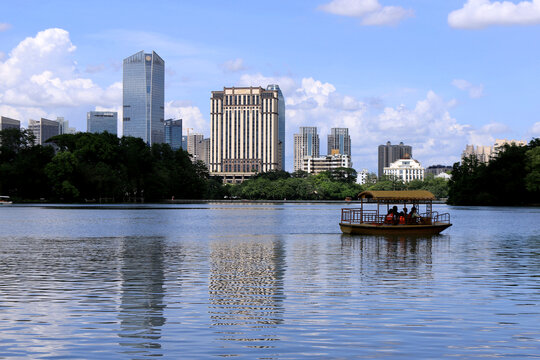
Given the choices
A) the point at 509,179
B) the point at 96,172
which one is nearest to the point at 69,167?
the point at 96,172

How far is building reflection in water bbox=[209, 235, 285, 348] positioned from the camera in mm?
17656

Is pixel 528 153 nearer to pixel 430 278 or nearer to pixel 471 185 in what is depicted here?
pixel 471 185

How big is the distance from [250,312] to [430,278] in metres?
11.8

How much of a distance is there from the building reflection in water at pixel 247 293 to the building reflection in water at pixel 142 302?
67.4 inches

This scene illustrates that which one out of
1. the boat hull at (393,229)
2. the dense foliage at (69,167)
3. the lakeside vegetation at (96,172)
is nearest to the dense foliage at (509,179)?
the lakeside vegetation at (96,172)

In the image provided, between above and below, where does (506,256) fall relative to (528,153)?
below

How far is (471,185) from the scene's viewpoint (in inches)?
7234

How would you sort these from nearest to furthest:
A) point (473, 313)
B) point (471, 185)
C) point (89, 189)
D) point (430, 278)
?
point (473, 313)
point (430, 278)
point (89, 189)
point (471, 185)

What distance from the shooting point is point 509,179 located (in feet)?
546

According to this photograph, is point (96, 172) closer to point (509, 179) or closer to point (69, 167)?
point (69, 167)

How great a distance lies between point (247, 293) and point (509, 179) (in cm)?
15357

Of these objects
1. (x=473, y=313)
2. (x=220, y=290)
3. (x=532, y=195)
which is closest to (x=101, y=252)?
(x=220, y=290)

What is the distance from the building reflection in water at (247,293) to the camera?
695 inches

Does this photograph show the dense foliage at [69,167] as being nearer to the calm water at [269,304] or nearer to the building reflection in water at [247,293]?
the calm water at [269,304]
